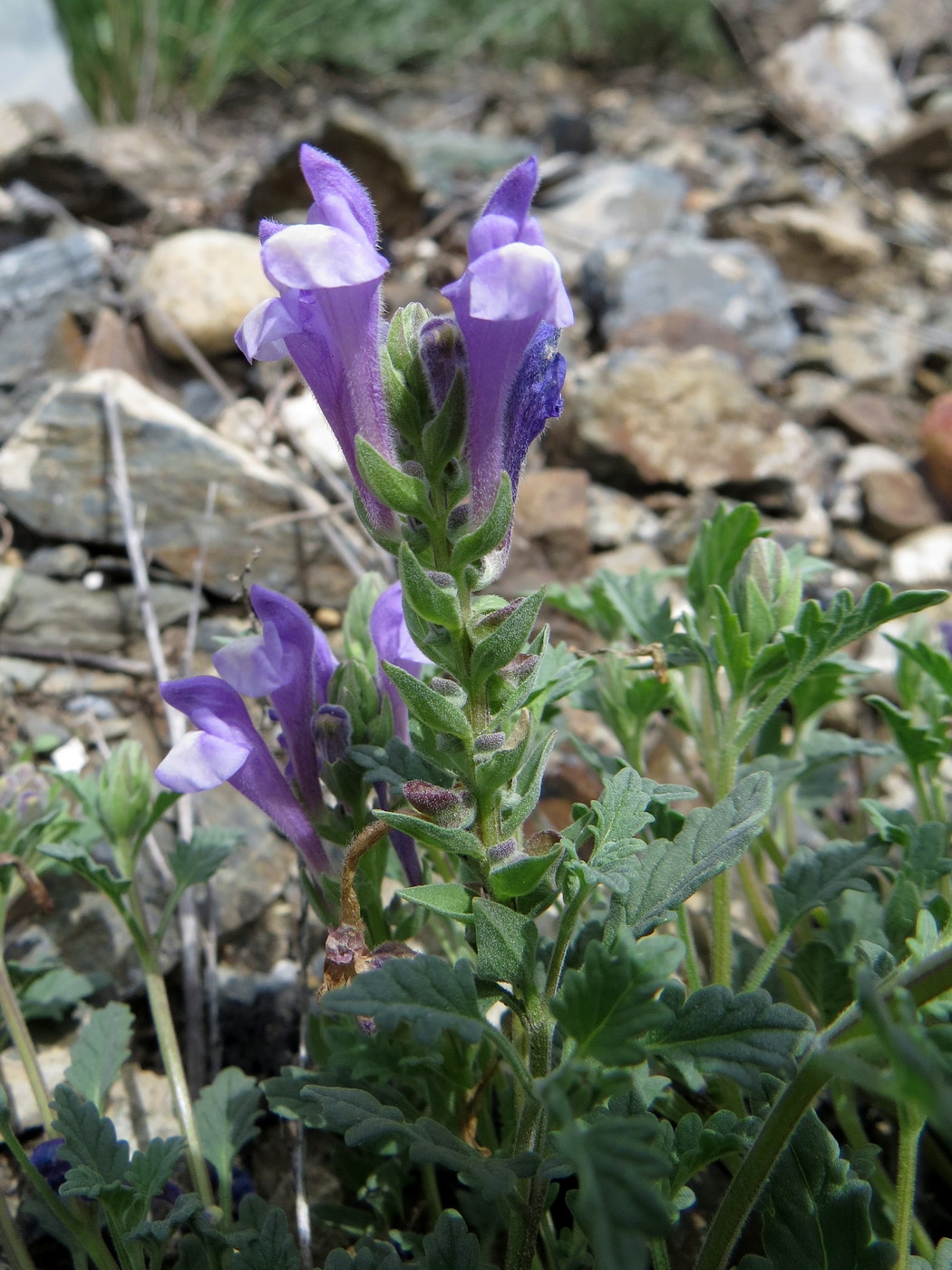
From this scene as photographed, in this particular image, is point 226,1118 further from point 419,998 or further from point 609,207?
point 609,207

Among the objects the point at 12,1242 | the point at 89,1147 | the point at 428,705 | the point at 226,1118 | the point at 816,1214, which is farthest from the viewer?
the point at 226,1118

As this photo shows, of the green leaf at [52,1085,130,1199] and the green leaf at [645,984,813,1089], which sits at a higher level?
the green leaf at [645,984,813,1089]

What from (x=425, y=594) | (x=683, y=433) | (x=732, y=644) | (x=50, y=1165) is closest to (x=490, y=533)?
(x=425, y=594)

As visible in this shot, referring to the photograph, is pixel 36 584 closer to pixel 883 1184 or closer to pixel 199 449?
pixel 199 449

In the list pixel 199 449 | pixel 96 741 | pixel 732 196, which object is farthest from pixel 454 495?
pixel 732 196

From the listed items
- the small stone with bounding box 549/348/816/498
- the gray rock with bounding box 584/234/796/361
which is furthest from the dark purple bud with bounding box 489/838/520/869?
the gray rock with bounding box 584/234/796/361

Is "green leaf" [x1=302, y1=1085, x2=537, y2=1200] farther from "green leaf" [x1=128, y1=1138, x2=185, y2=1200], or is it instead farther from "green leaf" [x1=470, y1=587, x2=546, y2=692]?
"green leaf" [x1=470, y1=587, x2=546, y2=692]

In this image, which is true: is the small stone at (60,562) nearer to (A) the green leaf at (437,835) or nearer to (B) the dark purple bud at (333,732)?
(B) the dark purple bud at (333,732)
